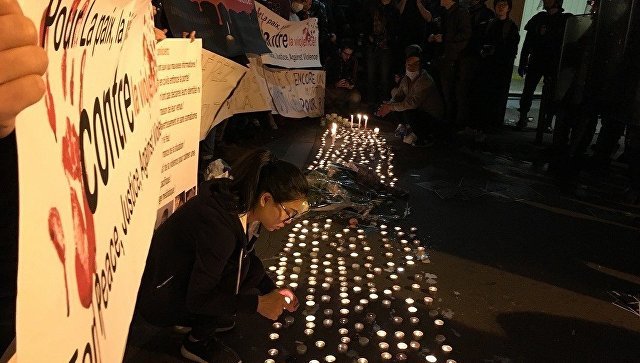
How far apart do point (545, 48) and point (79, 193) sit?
8073 mm

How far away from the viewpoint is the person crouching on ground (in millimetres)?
7145

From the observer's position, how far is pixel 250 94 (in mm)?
5359

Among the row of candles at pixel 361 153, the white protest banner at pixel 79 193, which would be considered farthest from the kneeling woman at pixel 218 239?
the row of candles at pixel 361 153

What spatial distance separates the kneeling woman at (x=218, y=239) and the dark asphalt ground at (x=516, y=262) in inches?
16.2

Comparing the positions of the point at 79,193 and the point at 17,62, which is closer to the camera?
the point at 17,62

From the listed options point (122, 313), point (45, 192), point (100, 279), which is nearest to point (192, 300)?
point (122, 313)

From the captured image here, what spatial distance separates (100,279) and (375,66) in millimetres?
8564

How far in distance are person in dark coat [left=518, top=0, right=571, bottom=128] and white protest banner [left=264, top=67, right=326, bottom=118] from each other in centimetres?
358

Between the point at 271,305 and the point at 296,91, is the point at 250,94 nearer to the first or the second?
the point at 296,91

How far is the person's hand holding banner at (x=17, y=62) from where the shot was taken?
1.64 feet

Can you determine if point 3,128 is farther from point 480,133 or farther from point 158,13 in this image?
point 480,133

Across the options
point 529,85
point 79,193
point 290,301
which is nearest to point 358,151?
point 529,85

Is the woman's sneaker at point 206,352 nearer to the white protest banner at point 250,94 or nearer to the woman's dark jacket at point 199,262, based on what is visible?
the woman's dark jacket at point 199,262

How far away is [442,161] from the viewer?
627 centimetres
